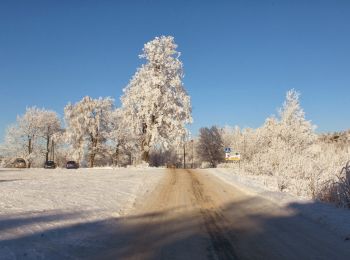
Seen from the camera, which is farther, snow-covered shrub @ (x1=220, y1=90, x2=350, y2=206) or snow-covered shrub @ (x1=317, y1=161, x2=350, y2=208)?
snow-covered shrub @ (x1=220, y1=90, x2=350, y2=206)

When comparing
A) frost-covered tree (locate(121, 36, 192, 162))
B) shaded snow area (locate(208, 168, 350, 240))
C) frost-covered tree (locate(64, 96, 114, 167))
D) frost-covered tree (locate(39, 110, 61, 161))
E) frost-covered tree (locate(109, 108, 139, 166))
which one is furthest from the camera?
frost-covered tree (locate(39, 110, 61, 161))

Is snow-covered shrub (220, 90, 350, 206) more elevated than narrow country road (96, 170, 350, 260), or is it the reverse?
snow-covered shrub (220, 90, 350, 206)

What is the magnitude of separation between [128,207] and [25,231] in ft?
18.4

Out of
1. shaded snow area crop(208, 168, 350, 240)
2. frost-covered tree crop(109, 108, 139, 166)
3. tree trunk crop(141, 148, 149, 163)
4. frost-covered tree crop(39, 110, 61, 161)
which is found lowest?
shaded snow area crop(208, 168, 350, 240)

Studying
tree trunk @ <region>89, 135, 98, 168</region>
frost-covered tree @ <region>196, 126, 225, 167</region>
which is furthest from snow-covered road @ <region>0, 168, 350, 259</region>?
frost-covered tree @ <region>196, 126, 225, 167</region>

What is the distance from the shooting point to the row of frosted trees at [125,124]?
173ft

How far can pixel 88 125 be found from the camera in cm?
7425

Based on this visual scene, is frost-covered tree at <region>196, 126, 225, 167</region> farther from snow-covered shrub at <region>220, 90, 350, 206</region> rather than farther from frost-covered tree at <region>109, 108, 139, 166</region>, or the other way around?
snow-covered shrub at <region>220, 90, 350, 206</region>

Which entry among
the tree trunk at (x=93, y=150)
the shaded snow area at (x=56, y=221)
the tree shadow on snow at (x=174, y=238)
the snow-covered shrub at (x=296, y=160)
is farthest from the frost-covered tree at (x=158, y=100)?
the tree shadow on snow at (x=174, y=238)

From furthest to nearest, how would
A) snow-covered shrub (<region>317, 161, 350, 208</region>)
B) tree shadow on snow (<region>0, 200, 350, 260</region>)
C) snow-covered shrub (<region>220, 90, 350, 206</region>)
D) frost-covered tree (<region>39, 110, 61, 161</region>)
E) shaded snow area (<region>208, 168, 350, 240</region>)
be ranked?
frost-covered tree (<region>39, 110, 61, 161</region>)
snow-covered shrub (<region>220, 90, 350, 206</region>)
snow-covered shrub (<region>317, 161, 350, 208</region>)
shaded snow area (<region>208, 168, 350, 240</region>)
tree shadow on snow (<region>0, 200, 350, 260</region>)

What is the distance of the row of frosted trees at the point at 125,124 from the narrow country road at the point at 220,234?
37.2 metres

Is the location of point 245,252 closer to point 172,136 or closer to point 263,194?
point 263,194

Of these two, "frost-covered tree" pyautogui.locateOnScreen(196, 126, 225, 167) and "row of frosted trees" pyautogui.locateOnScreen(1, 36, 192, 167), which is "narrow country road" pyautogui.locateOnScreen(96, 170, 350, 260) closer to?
"row of frosted trees" pyautogui.locateOnScreen(1, 36, 192, 167)

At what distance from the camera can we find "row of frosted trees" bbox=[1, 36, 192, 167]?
52781 mm
